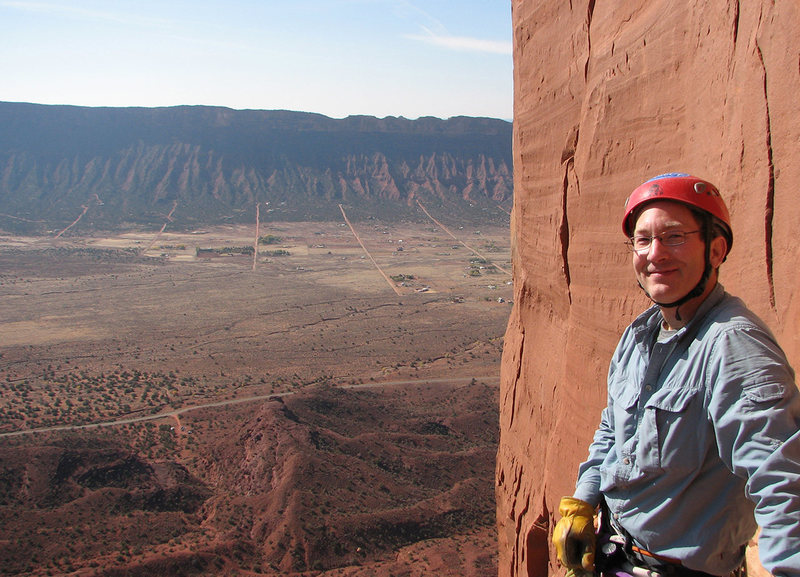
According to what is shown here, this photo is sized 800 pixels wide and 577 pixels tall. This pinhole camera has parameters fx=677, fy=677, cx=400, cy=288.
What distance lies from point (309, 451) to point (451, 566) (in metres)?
6.53

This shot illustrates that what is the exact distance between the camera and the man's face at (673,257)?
246cm

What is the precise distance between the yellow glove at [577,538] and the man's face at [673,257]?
3.26ft

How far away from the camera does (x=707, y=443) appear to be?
227cm

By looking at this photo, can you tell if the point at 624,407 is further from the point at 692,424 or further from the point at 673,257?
the point at 673,257

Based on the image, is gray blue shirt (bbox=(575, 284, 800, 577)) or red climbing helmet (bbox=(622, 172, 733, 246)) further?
red climbing helmet (bbox=(622, 172, 733, 246))

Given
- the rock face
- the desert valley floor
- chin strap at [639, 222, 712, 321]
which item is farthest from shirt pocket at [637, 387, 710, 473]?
the desert valley floor

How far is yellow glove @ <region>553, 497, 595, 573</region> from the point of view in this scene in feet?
9.25

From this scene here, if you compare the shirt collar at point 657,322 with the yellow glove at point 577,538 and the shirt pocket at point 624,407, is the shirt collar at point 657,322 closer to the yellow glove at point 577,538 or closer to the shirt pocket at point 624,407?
the shirt pocket at point 624,407

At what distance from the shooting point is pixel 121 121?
397 feet

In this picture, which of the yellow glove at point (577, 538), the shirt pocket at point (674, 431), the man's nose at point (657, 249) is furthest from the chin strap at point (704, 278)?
the yellow glove at point (577, 538)

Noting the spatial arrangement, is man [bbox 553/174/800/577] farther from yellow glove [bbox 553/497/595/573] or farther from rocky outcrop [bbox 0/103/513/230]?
rocky outcrop [bbox 0/103/513/230]

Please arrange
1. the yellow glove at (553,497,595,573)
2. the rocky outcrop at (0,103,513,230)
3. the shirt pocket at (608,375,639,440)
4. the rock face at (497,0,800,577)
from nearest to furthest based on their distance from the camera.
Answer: the shirt pocket at (608,375,639,440) → the yellow glove at (553,497,595,573) → the rock face at (497,0,800,577) → the rocky outcrop at (0,103,513,230)

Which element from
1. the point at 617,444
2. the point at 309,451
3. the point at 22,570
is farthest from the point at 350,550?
the point at 617,444

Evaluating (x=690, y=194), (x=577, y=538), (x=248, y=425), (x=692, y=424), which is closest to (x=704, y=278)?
(x=690, y=194)
